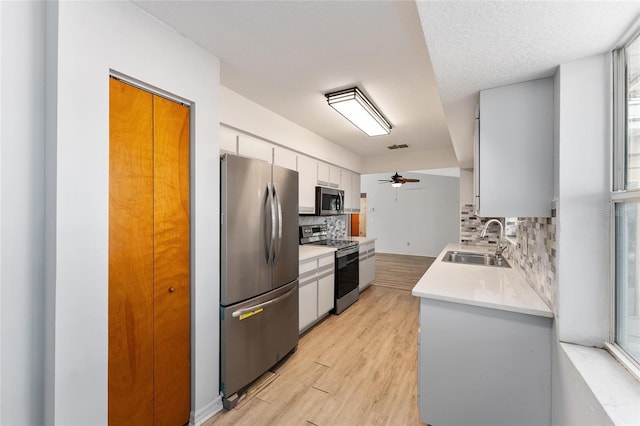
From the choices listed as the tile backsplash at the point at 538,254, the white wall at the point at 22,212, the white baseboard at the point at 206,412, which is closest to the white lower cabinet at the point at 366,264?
the tile backsplash at the point at 538,254

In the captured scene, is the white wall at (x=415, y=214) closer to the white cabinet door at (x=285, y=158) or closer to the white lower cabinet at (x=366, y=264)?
the white lower cabinet at (x=366, y=264)

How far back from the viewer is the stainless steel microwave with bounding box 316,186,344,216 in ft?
12.5

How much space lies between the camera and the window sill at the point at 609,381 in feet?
2.70

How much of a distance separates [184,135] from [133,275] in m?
0.88

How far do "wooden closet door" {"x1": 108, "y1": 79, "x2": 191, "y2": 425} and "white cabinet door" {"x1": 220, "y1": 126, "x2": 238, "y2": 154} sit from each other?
2.10 ft

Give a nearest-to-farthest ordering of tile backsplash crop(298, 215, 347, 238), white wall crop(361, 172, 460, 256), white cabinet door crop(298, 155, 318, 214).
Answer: white cabinet door crop(298, 155, 318, 214), tile backsplash crop(298, 215, 347, 238), white wall crop(361, 172, 460, 256)

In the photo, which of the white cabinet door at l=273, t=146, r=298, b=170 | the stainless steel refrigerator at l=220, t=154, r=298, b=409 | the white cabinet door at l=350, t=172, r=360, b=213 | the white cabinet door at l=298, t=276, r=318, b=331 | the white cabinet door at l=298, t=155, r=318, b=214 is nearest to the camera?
the stainless steel refrigerator at l=220, t=154, r=298, b=409

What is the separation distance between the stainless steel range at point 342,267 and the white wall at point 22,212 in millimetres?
2799

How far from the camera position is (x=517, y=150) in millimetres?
1530

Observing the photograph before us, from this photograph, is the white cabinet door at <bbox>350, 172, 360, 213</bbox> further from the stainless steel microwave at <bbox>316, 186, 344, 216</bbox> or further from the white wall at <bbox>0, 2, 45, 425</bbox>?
the white wall at <bbox>0, 2, 45, 425</bbox>

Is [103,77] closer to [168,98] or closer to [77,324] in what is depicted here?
[168,98]

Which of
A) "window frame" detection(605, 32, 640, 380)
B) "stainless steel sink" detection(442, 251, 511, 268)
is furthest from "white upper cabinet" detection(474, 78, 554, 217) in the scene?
"stainless steel sink" detection(442, 251, 511, 268)

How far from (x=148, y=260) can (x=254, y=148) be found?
156 centimetres

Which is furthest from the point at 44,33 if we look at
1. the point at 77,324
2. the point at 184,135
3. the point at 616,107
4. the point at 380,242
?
the point at 380,242
